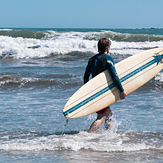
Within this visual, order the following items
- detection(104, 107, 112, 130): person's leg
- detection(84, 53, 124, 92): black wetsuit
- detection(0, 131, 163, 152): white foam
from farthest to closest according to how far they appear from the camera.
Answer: detection(104, 107, 112, 130): person's leg
detection(84, 53, 124, 92): black wetsuit
detection(0, 131, 163, 152): white foam

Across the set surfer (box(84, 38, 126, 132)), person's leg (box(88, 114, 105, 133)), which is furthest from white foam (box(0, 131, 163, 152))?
surfer (box(84, 38, 126, 132))

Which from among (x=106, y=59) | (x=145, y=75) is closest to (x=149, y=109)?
(x=145, y=75)

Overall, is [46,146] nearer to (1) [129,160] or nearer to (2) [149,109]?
(1) [129,160]

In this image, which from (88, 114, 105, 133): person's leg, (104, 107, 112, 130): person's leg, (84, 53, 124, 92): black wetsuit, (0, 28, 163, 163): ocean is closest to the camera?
(0, 28, 163, 163): ocean

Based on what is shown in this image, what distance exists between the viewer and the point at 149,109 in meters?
5.82

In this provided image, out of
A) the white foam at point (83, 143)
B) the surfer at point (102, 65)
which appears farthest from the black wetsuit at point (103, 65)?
the white foam at point (83, 143)

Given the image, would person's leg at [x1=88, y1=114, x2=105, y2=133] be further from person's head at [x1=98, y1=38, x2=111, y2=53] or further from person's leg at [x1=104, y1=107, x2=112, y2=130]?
person's head at [x1=98, y1=38, x2=111, y2=53]

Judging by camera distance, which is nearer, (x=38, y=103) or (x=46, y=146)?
(x=46, y=146)

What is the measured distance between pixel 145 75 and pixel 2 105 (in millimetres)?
3158

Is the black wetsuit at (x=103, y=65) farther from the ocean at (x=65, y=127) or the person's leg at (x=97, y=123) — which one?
the ocean at (x=65, y=127)

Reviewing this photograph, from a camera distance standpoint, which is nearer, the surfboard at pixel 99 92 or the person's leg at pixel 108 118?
the surfboard at pixel 99 92

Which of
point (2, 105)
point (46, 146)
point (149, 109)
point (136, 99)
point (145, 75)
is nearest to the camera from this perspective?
point (46, 146)

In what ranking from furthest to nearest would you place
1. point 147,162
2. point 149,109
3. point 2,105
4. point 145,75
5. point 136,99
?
point 136,99 → point 2,105 → point 149,109 → point 145,75 → point 147,162

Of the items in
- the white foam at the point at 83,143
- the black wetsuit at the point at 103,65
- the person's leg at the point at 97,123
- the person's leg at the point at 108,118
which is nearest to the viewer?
the white foam at the point at 83,143
